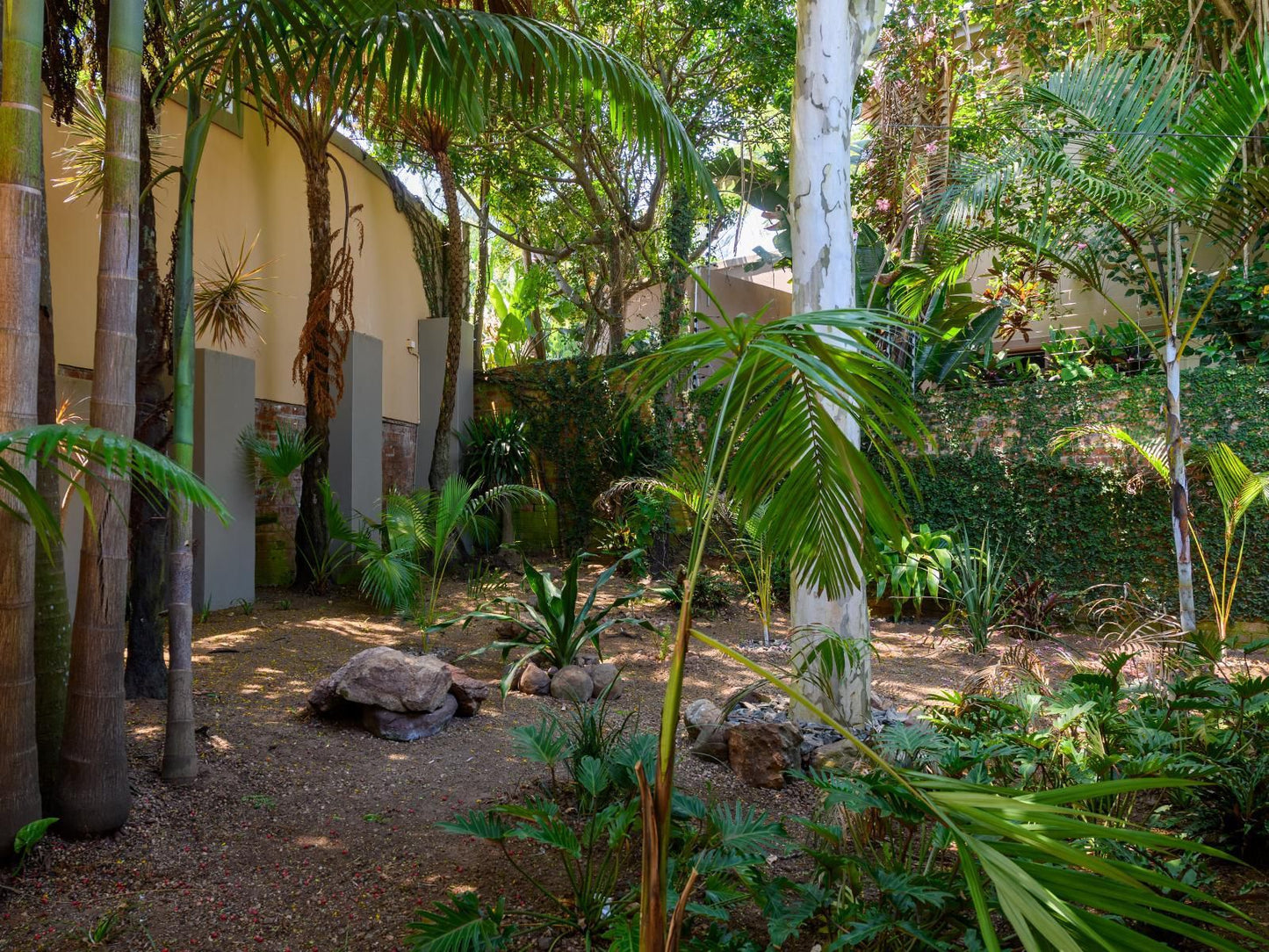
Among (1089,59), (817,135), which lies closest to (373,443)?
(817,135)

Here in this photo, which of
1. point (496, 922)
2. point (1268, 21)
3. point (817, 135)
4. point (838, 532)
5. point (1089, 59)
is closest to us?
point (496, 922)

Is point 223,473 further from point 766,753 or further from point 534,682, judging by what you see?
point 766,753

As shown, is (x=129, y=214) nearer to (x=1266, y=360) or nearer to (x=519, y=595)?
(x=519, y=595)

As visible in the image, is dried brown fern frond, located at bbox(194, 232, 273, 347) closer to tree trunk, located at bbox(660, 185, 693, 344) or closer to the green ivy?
the green ivy

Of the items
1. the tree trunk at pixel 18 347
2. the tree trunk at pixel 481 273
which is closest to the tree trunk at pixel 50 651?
the tree trunk at pixel 18 347

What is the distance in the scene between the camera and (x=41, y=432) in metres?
1.73

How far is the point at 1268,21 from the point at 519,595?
746 cm

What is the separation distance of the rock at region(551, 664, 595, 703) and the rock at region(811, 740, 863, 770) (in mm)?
1467

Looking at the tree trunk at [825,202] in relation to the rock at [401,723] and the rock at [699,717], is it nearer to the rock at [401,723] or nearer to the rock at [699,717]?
the rock at [699,717]

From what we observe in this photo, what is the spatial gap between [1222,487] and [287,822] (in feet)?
19.0

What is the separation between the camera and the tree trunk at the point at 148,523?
4172mm

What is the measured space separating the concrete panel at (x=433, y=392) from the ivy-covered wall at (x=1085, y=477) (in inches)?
212

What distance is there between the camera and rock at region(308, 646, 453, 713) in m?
4.14

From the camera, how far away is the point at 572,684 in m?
4.86
